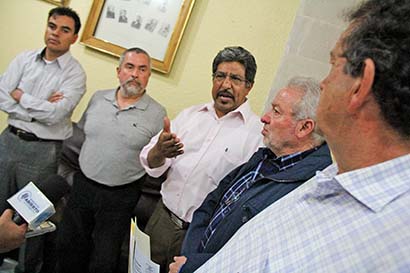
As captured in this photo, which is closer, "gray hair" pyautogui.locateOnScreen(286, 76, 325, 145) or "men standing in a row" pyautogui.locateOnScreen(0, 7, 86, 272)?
"gray hair" pyautogui.locateOnScreen(286, 76, 325, 145)

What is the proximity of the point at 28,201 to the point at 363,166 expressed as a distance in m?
0.94

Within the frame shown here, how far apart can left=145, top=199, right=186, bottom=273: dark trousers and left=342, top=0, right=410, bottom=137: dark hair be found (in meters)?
1.32

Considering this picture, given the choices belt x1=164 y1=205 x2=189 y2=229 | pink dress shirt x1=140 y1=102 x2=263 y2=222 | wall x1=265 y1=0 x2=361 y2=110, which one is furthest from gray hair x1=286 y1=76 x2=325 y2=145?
wall x1=265 y1=0 x2=361 y2=110

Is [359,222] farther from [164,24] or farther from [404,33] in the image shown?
[164,24]

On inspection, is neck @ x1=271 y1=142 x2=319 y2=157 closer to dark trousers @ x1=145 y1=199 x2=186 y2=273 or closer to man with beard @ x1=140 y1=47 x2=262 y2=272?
man with beard @ x1=140 y1=47 x2=262 y2=272

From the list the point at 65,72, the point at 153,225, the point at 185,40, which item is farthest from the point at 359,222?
the point at 185,40

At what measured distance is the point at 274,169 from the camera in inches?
53.2

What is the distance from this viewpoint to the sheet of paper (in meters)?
1.15

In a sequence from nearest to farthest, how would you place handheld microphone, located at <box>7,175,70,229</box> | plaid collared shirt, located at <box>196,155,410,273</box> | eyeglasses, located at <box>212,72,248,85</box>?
plaid collared shirt, located at <box>196,155,410,273</box> < handheld microphone, located at <box>7,175,70,229</box> < eyeglasses, located at <box>212,72,248,85</box>

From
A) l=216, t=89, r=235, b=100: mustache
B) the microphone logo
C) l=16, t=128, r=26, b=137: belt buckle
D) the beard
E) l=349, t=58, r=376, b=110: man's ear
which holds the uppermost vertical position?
l=349, t=58, r=376, b=110: man's ear

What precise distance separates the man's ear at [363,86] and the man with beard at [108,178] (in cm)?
158

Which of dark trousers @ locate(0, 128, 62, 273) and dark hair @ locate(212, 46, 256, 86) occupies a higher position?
dark hair @ locate(212, 46, 256, 86)

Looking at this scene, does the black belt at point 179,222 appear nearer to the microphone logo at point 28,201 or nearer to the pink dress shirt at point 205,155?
the pink dress shirt at point 205,155

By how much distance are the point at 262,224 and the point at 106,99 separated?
64.3 inches
